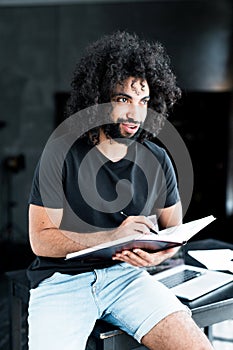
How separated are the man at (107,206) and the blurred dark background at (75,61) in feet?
8.98

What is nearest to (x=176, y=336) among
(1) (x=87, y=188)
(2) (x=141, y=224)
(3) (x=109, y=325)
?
(3) (x=109, y=325)

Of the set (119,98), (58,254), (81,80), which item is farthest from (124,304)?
(81,80)

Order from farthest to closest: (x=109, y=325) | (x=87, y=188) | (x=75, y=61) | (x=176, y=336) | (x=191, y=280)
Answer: (x=75, y=61), (x=191, y=280), (x=87, y=188), (x=109, y=325), (x=176, y=336)

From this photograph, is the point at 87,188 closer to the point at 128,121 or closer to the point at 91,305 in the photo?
the point at 128,121

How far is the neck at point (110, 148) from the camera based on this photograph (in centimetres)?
179

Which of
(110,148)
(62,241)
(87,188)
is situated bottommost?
(62,241)

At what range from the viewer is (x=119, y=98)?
1.79m

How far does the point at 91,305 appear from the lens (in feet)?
5.21

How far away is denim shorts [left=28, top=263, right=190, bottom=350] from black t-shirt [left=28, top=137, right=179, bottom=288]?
53mm

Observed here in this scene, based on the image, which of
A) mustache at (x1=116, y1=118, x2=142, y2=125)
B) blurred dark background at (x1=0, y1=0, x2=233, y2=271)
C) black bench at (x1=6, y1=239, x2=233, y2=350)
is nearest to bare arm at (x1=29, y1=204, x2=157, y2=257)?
black bench at (x1=6, y1=239, x2=233, y2=350)

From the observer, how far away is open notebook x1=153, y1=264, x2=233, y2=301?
5.73 feet

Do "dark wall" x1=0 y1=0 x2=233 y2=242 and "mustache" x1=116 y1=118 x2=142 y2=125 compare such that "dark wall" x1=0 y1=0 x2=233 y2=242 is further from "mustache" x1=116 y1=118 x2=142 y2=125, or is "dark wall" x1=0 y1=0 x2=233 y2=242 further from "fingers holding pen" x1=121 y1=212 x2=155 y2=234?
"fingers holding pen" x1=121 y1=212 x2=155 y2=234

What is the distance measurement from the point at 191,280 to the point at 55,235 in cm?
56

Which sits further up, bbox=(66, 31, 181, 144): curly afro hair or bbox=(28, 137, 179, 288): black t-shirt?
bbox=(66, 31, 181, 144): curly afro hair
